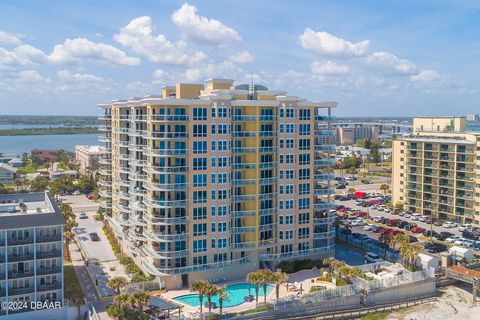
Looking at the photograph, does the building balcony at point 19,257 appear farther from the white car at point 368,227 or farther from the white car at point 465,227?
the white car at point 465,227

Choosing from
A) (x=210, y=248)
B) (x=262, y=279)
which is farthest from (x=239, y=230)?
(x=262, y=279)

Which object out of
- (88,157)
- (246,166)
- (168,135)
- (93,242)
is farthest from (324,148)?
(88,157)

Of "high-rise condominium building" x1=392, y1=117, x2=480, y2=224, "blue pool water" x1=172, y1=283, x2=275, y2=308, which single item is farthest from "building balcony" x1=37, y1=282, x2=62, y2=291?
"high-rise condominium building" x1=392, y1=117, x2=480, y2=224

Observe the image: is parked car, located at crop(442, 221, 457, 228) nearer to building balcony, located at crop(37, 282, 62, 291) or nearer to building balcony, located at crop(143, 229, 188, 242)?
building balcony, located at crop(143, 229, 188, 242)

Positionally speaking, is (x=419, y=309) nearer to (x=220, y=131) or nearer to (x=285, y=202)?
(x=285, y=202)

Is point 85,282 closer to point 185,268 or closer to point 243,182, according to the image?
point 185,268

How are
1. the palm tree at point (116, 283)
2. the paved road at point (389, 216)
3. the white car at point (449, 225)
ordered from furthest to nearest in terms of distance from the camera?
the white car at point (449, 225)
the paved road at point (389, 216)
the palm tree at point (116, 283)

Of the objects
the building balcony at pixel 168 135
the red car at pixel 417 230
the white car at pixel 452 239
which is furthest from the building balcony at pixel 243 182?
the red car at pixel 417 230
